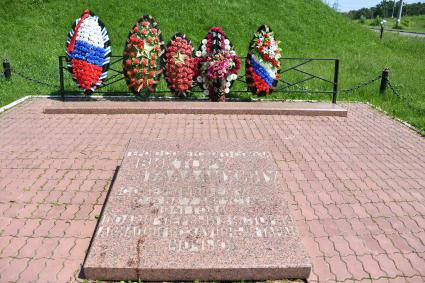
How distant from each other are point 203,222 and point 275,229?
55cm

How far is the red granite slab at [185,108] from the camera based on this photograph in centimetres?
757

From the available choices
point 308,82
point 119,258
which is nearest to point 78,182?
point 119,258

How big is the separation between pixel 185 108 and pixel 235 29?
10.1 meters

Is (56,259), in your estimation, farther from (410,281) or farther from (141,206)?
(410,281)

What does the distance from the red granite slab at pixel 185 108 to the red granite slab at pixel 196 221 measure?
3.62 m

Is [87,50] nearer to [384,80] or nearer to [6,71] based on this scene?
[6,71]

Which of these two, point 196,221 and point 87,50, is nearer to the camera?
point 196,221

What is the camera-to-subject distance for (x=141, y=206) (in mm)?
3377

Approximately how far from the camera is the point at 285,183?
15.4 ft

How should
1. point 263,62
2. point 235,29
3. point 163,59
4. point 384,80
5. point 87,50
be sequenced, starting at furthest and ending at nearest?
1. point 235,29
2. point 384,80
3. point 263,62
4. point 163,59
5. point 87,50

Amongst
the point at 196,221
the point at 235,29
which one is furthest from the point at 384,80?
the point at 235,29

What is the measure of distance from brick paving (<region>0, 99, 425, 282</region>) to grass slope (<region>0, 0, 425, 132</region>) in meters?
5.26

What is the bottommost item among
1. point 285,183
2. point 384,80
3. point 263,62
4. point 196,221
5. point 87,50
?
point 285,183

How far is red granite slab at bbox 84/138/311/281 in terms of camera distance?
2.91 m
